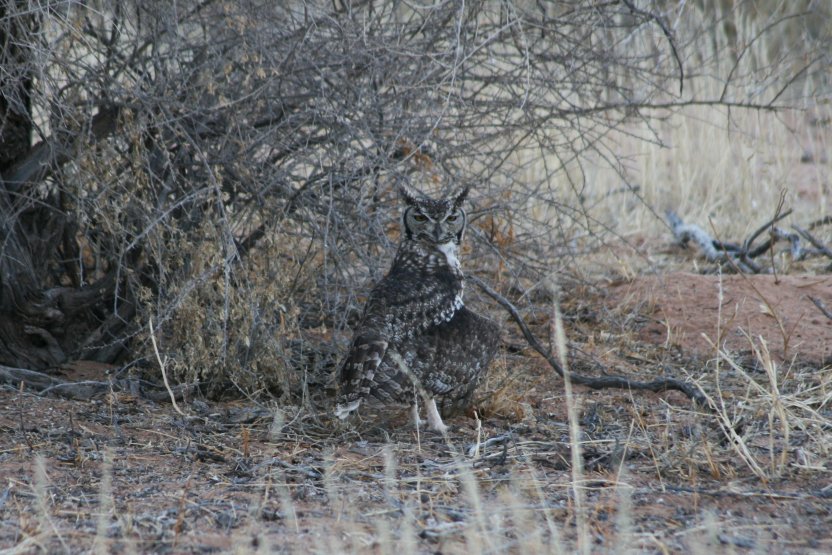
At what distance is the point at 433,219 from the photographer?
5652 mm

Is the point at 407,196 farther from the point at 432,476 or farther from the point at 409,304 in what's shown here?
the point at 432,476

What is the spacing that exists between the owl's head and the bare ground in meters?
0.94

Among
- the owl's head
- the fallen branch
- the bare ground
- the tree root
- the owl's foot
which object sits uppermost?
the fallen branch

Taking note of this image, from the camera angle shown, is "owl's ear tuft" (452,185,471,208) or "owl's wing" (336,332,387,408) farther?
"owl's ear tuft" (452,185,471,208)

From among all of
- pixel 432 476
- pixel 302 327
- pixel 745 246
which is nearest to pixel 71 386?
pixel 302 327

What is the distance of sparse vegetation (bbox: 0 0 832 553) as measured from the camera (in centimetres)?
398

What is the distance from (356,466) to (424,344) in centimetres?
85

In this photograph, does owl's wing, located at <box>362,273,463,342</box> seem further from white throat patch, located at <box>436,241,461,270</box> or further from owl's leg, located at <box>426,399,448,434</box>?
owl's leg, located at <box>426,399,448,434</box>

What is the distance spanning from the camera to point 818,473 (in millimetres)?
4496

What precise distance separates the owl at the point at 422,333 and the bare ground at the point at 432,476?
243mm

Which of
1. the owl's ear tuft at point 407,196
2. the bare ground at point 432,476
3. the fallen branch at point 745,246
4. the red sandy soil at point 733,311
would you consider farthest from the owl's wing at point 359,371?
the fallen branch at point 745,246

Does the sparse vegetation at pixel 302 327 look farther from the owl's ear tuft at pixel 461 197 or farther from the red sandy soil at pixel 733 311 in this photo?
the owl's ear tuft at pixel 461 197

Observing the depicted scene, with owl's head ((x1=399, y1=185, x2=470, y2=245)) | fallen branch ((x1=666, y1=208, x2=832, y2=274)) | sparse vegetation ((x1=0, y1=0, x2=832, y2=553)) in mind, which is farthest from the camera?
fallen branch ((x1=666, y1=208, x2=832, y2=274))

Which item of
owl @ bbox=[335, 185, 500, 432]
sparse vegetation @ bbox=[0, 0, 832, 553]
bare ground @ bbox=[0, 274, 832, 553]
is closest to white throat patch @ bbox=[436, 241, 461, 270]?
owl @ bbox=[335, 185, 500, 432]
